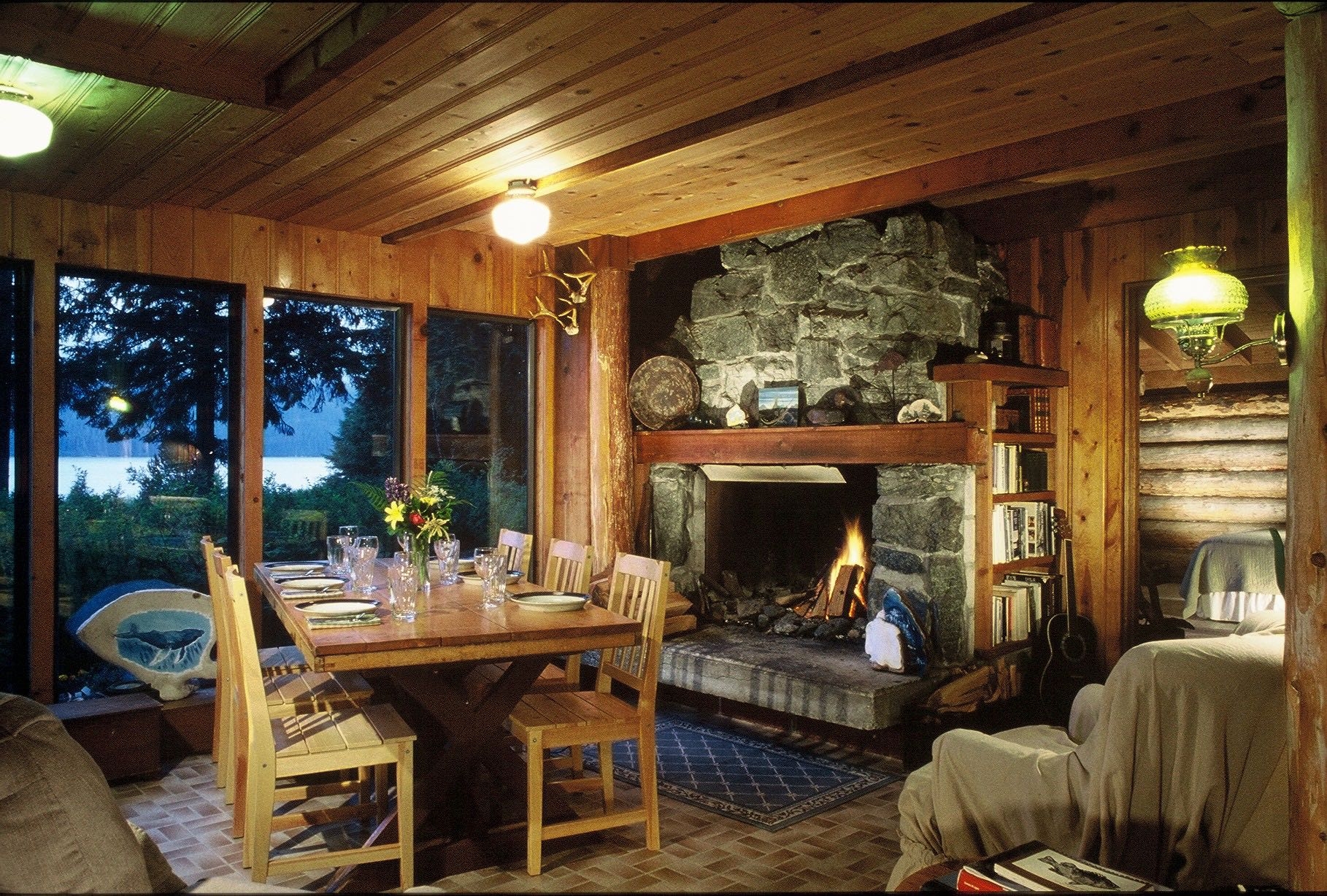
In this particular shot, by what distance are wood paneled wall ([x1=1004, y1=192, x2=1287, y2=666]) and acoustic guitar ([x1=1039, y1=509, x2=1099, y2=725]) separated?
0.10m

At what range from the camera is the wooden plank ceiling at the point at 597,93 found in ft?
8.20

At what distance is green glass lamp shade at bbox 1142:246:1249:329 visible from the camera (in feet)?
13.0

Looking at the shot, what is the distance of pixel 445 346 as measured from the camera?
17.6 ft

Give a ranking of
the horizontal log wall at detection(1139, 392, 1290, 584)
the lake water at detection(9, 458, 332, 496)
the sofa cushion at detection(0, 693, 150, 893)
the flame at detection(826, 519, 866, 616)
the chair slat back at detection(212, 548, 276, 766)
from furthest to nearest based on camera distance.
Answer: the horizontal log wall at detection(1139, 392, 1290, 584) → the flame at detection(826, 519, 866, 616) → the lake water at detection(9, 458, 332, 496) → the chair slat back at detection(212, 548, 276, 766) → the sofa cushion at detection(0, 693, 150, 893)

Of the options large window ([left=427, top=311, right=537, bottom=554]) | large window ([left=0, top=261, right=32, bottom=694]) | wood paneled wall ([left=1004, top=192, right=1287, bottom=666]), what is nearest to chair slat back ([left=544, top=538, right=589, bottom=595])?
large window ([left=427, top=311, right=537, bottom=554])

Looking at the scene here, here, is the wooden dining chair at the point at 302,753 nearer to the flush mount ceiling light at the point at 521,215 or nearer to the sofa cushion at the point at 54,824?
the sofa cushion at the point at 54,824

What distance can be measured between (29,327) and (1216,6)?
4502 mm

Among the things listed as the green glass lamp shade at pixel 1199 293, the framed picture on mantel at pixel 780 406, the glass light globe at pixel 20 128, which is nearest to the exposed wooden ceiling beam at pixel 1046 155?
the green glass lamp shade at pixel 1199 293

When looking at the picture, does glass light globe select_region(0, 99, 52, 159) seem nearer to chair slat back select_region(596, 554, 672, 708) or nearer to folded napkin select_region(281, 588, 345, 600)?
folded napkin select_region(281, 588, 345, 600)

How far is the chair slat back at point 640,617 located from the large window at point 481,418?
1.99 m

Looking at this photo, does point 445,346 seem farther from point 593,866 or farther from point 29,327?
point 593,866

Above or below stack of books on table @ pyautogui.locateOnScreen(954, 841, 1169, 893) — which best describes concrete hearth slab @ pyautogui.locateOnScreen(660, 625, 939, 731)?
below

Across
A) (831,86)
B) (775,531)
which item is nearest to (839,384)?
(775,531)

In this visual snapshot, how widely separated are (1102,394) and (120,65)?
15.0 feet
